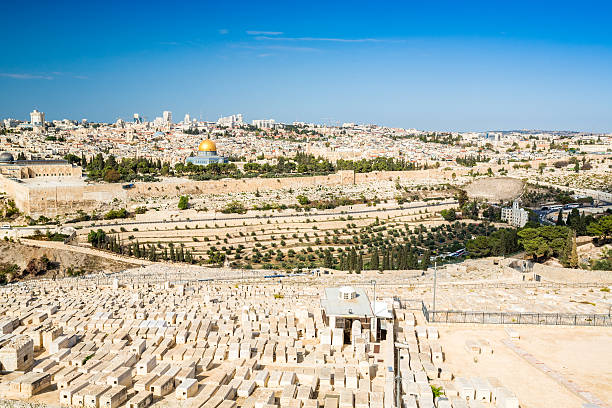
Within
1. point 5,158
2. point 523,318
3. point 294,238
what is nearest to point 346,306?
point 523,318

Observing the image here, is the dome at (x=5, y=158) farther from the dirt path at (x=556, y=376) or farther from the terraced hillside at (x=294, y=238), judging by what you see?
the dirt path at (x=556, y=376)

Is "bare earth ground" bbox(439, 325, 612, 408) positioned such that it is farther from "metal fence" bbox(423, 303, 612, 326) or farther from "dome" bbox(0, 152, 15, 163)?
"dome" bbox(0, 152, 15, 163)

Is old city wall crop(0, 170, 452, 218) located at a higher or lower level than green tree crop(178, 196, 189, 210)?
higher

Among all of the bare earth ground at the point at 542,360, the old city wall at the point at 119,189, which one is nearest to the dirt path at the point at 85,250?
the old city wall at the point at 119,189

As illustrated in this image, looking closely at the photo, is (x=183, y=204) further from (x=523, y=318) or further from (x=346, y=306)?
(x=523, y=318)

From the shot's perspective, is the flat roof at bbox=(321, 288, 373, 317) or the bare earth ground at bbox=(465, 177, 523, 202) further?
the bare earth ground at bbox=(465, 177, 523, 202)

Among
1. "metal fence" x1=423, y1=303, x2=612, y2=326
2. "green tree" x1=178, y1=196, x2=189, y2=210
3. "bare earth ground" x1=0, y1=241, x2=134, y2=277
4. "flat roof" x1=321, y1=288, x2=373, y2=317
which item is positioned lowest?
"bare earth ground" x1=0, y1=241, x2=134, y2=277

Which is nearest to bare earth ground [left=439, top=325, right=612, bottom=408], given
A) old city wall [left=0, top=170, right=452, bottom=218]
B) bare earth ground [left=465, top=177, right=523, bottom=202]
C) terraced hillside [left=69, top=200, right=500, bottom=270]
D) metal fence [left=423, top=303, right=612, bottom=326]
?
metal fence [left=423, top=303, right=612, bottom=326]
